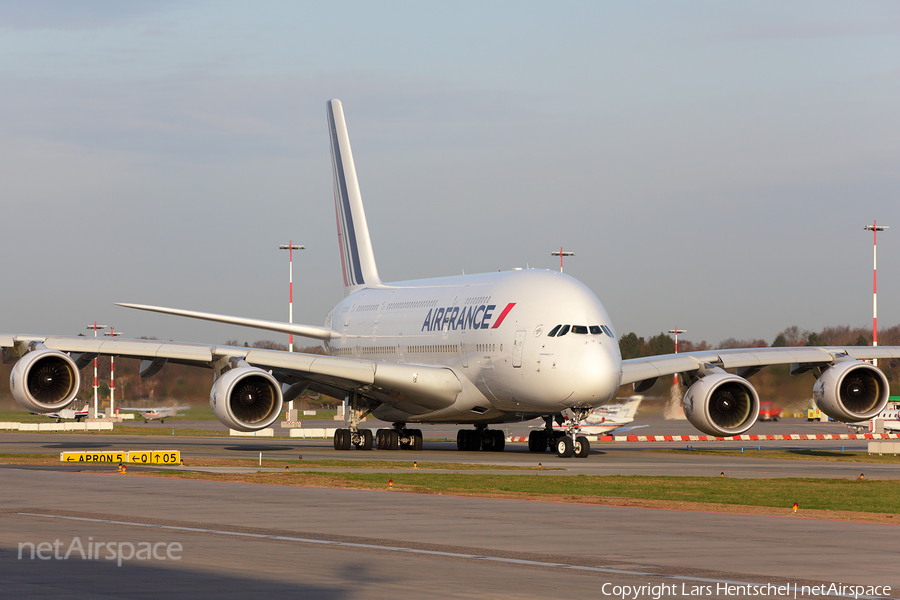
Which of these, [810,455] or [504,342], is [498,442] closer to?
[504,342]

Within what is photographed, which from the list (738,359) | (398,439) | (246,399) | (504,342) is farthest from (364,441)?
(738,359)

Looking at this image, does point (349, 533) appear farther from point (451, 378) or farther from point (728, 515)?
point (451, 378)

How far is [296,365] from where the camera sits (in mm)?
34719

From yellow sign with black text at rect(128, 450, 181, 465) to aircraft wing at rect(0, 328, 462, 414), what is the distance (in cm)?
464

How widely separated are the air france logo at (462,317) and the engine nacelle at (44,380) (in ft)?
36.0

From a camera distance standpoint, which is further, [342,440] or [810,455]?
[342,440]

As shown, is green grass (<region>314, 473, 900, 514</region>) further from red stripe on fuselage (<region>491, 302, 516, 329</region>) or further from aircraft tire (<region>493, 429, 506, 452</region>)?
aircraft tire (<region>493, 429, 506, 452</region>)

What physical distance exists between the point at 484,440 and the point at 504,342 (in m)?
6.45

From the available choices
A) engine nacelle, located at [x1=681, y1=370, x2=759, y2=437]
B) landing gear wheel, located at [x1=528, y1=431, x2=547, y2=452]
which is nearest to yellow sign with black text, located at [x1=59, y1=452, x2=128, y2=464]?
landing gear wheel, located at [x1=528, y1=431, x2=547, y2=452]

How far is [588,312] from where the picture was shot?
32875 mm

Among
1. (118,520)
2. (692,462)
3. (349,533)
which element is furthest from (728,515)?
(692,462)

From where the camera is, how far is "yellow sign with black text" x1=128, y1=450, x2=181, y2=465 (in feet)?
96.3

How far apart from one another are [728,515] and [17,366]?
2218cm

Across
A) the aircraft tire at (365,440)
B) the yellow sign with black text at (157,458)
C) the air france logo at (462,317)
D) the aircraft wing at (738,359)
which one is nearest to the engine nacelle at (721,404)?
the aircraft wing at (738,359)
